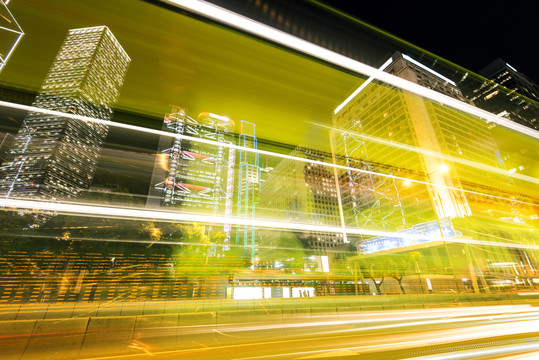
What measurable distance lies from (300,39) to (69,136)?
489cm

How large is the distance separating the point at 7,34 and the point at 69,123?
183 centimetres

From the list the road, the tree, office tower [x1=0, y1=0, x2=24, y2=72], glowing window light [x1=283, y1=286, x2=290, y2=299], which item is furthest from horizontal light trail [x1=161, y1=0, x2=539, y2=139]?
the tree

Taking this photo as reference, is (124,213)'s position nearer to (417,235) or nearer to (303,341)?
(303,341)

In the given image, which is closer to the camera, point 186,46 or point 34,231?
point 186,46

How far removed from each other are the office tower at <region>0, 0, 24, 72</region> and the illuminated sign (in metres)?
15.9

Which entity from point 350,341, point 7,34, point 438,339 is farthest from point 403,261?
point 7,34

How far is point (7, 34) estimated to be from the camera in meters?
3.91

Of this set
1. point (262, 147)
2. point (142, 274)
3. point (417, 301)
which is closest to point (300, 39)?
point (262, 147)

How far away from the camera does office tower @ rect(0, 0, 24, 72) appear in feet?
10.7

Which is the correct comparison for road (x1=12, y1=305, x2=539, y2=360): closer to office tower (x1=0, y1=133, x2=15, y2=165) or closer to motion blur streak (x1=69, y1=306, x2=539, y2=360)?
motion blur streak (x1=69, y1=306, x2=539, y2=360)

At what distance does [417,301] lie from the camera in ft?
33.4

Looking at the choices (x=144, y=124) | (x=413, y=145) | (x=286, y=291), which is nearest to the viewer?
(x=144, y=124)

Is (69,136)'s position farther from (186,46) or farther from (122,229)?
(186,46)

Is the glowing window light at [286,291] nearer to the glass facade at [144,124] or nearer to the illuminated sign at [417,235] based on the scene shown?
the glass facade at [144,124]
